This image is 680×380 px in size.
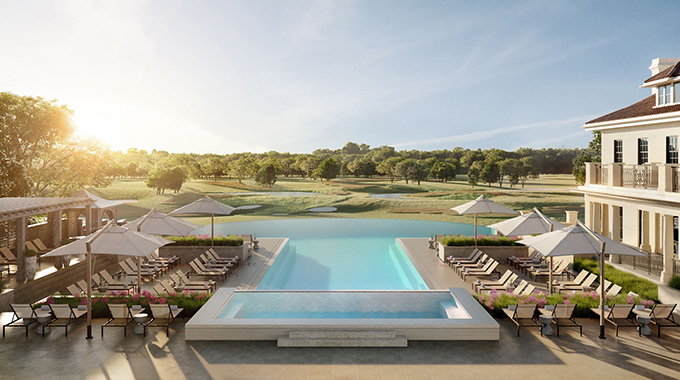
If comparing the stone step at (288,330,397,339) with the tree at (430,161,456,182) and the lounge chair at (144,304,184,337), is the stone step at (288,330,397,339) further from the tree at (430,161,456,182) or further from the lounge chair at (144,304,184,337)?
the tree at (430,161,456,182)

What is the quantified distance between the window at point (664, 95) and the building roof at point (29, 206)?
23451mm

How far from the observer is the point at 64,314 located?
8812 mm

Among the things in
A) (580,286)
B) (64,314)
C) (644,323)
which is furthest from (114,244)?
(580,286)

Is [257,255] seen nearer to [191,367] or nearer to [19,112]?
[191,367]

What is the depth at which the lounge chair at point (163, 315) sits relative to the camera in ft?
28.3

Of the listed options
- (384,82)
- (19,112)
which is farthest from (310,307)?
(384,82)

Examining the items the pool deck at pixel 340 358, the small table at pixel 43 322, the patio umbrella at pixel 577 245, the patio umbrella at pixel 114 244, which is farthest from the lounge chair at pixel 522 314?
the small table at pixel 43 322

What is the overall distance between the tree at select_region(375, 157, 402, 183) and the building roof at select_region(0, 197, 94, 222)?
52.7 metres

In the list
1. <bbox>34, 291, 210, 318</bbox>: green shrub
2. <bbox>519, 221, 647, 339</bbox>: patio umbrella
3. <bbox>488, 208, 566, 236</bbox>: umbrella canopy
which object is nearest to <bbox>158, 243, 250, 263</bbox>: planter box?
<bbox>34, 291, 210, 318</bbox>: green shrub

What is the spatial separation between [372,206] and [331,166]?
19972 millimetres

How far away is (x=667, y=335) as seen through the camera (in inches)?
329

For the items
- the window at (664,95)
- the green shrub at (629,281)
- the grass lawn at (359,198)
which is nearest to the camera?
the green shrub at (629,281)

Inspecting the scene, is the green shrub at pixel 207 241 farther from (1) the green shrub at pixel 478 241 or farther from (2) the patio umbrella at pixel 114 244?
(1) the green shrub at pixel 478 241

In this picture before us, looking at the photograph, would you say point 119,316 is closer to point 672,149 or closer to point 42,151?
point 672,149
